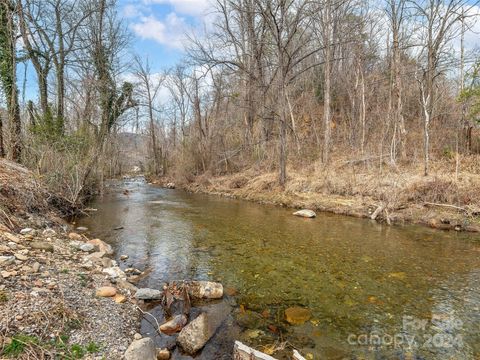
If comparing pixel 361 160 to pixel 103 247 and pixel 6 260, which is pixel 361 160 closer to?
pixel 103 247

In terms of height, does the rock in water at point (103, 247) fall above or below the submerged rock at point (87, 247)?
below

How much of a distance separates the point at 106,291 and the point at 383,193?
412 inches

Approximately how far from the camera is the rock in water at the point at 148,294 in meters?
4.65

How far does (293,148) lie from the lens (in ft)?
65.0

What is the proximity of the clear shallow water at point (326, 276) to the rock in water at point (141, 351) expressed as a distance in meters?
0.34

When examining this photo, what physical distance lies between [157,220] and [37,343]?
7748mm

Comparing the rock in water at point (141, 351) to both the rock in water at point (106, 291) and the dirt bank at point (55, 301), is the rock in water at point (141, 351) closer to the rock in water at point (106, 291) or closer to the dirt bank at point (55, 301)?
the dirt bank at point (55, 301)

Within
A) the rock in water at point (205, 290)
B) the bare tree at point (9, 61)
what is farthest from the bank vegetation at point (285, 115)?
the rock in water at point (205, 290)

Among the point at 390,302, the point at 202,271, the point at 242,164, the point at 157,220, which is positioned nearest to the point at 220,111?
the point at 242,164

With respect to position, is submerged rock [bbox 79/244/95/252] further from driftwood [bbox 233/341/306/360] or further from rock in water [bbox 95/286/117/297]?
driftwood [bbox 233/341/306/360]

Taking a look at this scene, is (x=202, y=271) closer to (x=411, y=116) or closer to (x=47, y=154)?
(x=47, y=154)

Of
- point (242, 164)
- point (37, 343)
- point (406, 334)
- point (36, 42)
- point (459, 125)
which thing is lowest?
point (406, 334)

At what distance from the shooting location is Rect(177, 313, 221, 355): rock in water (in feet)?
11.6

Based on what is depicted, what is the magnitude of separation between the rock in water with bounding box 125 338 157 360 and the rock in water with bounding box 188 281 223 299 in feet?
4.86
